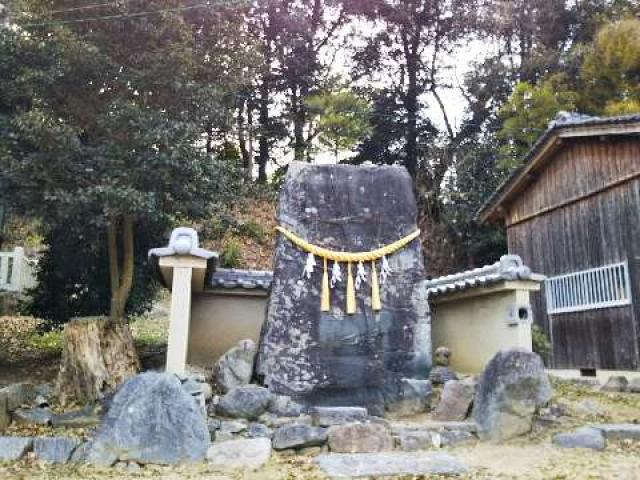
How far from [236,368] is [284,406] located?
Result: 837 mm

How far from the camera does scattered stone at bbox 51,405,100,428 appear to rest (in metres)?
7.32

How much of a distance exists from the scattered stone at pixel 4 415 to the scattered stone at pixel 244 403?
99.2 inches

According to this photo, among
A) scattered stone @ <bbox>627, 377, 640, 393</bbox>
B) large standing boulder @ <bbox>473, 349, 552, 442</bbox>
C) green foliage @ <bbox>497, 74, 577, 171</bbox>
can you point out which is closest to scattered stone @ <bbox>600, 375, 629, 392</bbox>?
scattered stone @ <bbox>627, 377, 640, 393</bbox>

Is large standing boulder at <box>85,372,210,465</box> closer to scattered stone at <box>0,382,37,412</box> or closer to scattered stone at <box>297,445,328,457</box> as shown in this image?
scattered stone at <box>297,445,328,457</box>

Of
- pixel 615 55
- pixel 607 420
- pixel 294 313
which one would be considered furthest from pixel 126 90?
pixel 615 55

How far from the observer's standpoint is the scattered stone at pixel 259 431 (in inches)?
274

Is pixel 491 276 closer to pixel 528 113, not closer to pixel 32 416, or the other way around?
pixel 32 416

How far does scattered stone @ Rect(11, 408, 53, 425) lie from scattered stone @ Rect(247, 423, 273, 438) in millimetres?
2502

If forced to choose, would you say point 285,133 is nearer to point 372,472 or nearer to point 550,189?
point 550,189

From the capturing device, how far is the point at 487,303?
945 cm

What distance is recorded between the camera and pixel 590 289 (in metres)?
12.5

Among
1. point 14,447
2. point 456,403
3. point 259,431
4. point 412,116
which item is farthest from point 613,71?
point 14,447

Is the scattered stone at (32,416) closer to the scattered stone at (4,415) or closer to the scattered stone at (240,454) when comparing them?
the scattered stone at (4,415)

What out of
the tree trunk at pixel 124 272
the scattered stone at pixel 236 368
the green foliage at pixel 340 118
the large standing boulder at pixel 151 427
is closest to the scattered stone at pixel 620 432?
the scattered stone at pixel 236 368
